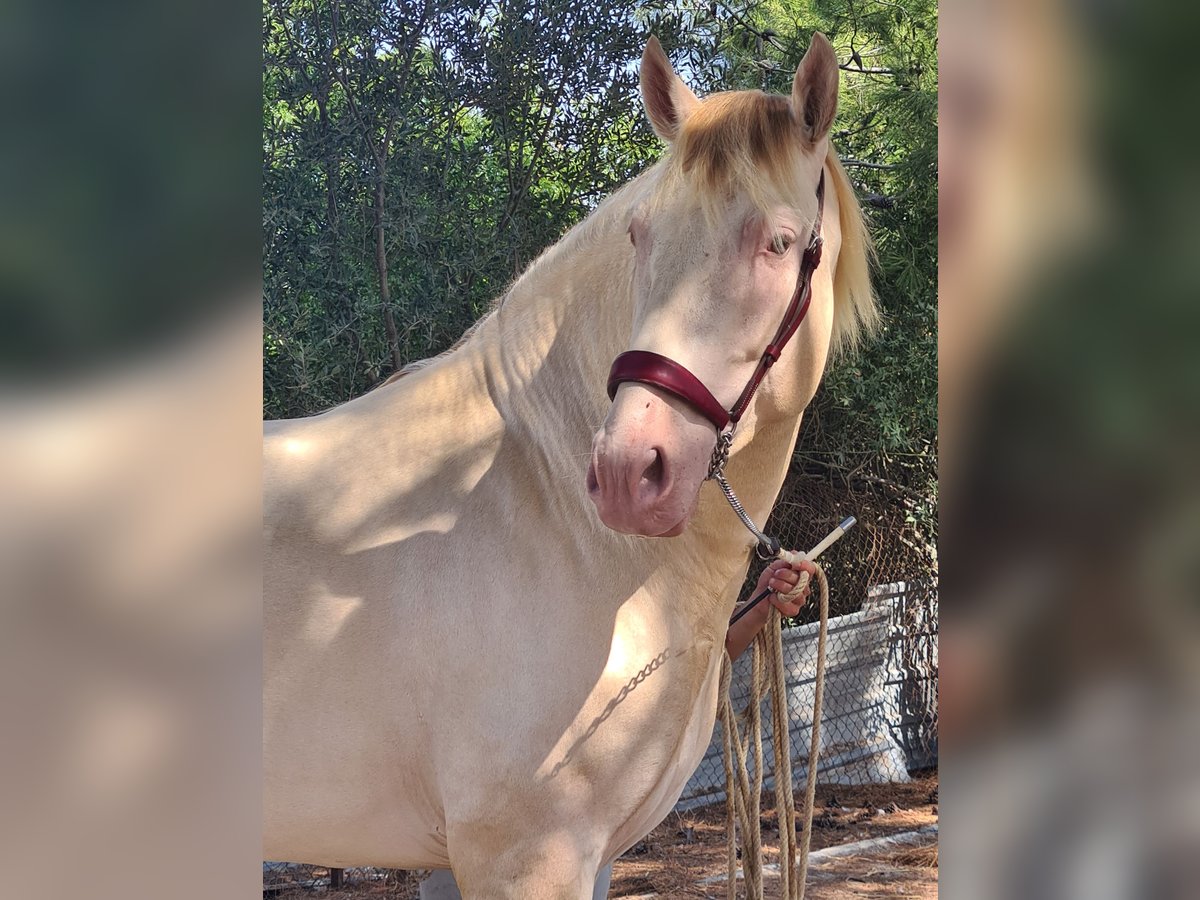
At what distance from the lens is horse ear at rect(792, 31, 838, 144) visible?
1.55 meters

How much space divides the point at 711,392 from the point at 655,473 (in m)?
0.15

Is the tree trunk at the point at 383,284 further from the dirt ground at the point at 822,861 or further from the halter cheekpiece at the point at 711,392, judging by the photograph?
the halter cheekpiece at the point at 711,392

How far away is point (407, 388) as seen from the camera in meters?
1.83

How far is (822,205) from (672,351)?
422mm

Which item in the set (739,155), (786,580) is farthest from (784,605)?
(739,155)

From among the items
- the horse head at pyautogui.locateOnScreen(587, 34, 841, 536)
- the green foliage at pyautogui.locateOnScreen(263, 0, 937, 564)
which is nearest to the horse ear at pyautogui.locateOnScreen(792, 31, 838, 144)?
the horse head at pyautogui.locateOnScreen(587, 34, 841, 536)

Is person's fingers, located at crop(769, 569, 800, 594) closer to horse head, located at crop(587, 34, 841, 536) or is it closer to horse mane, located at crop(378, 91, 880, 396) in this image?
horse head, located at crop(587, 34, 841, 536)

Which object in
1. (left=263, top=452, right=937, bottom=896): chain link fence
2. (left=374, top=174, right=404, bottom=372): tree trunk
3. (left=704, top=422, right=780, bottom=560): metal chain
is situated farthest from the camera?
(left=263, top=452, right=937, bottom=896): chain link fence

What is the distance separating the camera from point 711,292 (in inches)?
58.0
